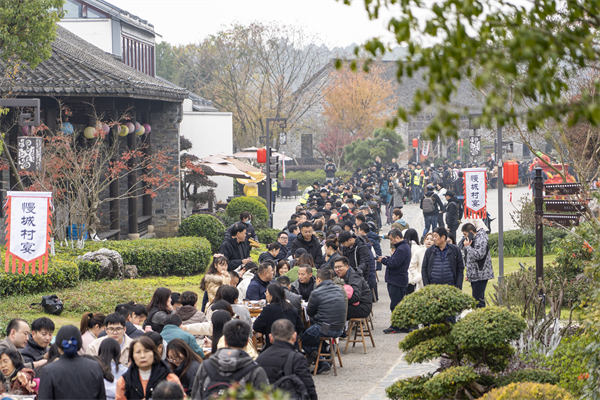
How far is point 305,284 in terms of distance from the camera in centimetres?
874

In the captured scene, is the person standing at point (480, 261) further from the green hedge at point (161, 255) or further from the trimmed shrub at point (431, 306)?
the green hedge at point (161, 255)

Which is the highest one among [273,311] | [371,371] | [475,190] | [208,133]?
[208,133]

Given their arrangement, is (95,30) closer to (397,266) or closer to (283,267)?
(283,267)

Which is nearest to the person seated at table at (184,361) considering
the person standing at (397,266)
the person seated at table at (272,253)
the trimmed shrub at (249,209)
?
the person seated at table at (272,253)

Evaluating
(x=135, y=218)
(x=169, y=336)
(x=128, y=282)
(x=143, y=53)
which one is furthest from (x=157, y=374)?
(x=143, y=53)

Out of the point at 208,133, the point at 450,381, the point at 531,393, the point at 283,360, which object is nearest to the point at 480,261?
the point at 450,381

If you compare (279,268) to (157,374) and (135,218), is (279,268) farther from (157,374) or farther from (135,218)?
(135,218)

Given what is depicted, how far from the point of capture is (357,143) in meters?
43.3

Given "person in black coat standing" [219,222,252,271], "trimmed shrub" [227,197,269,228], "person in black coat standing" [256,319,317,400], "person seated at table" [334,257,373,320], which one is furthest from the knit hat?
"trimmed shrub" [227,197,269,228]

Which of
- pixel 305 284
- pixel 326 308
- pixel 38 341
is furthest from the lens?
pixel 305 284

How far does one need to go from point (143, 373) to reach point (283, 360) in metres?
1.06

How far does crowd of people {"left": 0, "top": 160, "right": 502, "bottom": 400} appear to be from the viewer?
4914 millimetres

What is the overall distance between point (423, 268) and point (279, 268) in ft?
6.83

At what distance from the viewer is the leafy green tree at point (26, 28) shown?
1160cm
